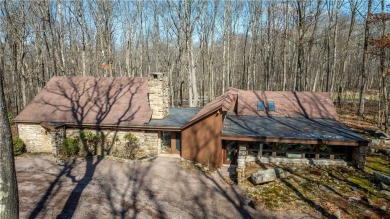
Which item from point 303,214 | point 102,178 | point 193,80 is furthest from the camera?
point 193,80

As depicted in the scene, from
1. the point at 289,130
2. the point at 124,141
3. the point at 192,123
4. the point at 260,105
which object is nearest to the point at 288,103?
the point at 260,105

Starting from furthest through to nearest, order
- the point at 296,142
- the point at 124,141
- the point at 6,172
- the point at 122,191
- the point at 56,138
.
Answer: the point at 124,141, the point at 56,138, the point at 296,142, the point at 122,191, the point at 6,172

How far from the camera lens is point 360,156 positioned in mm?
12945

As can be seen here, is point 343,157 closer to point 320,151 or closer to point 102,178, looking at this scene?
point 320,151

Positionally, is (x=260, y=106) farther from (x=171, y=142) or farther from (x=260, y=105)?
(x=171, y=142)

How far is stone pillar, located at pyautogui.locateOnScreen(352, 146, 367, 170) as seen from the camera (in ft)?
42.1

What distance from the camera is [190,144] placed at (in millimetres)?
14867

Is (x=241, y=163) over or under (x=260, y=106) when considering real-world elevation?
under

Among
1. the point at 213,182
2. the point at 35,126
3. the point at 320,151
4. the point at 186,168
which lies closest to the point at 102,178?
the point at 186,168

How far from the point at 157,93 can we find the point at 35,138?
8.25 meters

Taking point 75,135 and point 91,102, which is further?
point 91,102

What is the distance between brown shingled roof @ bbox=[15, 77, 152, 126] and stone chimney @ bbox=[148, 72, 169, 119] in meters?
0.47

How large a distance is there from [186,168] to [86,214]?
6.07 m

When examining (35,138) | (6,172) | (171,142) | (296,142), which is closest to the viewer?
(6,172)
